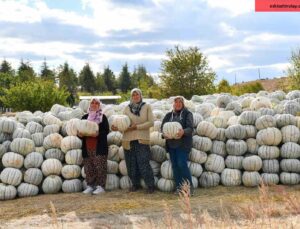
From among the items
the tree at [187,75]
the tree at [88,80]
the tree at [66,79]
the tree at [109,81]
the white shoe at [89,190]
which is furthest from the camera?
the tree at [109,81]

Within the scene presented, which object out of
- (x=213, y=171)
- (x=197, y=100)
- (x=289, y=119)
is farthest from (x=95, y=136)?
(x=197, y=100)

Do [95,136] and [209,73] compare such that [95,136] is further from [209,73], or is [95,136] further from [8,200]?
[209,73]

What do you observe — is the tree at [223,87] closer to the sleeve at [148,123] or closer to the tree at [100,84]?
the sleeve at [148,123]

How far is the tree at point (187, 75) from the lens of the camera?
24.8m

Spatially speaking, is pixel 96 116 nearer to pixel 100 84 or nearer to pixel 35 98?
→ pixel 35 98

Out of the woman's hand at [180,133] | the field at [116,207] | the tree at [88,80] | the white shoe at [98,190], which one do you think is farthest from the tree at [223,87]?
the tree at [88,80]

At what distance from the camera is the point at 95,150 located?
26.5ft

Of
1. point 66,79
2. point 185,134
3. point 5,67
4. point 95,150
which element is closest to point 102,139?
point 95,150

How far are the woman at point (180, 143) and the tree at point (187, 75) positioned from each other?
55.4 feet

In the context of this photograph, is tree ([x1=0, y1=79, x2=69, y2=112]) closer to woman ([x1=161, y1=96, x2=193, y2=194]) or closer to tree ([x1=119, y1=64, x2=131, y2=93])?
woman ([x1=161, y1=96, x2=193, y2=194])

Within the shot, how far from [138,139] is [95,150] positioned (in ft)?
2.36

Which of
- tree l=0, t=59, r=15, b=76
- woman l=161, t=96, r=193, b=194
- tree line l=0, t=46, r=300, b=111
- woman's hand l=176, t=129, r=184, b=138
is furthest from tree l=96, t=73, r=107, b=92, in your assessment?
woman's hand l=176, t=129, r=184, b=138

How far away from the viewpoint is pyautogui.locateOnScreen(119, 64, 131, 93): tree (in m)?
55.1

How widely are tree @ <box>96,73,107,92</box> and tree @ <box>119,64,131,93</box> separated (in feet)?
6.64
